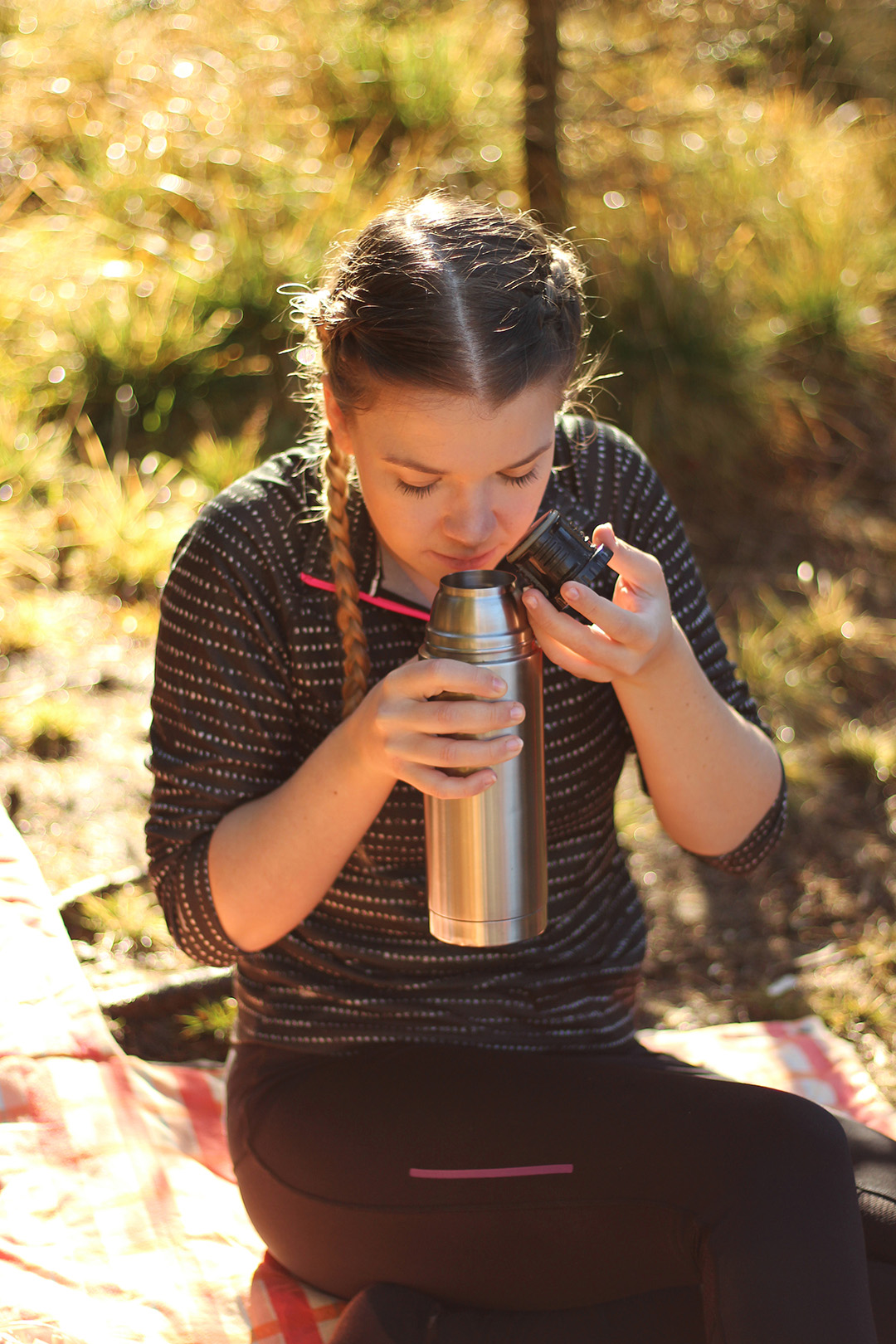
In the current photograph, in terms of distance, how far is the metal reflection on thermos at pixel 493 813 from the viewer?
1521mm

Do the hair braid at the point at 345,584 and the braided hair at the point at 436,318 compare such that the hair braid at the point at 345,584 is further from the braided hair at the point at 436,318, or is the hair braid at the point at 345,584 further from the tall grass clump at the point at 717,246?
the tall grass clump at the point at 717,246

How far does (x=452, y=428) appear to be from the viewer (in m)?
1.56

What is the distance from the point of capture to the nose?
1.59 meters

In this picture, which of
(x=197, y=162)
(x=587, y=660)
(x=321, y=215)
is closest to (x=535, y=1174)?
(x=587, y=660)

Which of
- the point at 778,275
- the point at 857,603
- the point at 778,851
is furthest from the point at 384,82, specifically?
the point at 778,851

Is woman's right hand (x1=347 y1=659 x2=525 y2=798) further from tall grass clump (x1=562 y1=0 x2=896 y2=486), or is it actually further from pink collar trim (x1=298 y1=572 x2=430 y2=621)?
tall grass clump (x1=562 y1=0 x2=896 y2=486)

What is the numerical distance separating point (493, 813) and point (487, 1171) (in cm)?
57

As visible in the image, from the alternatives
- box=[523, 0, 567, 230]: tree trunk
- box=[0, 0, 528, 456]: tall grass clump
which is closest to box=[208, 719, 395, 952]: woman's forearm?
box=[0, 0, 528, 456]: tall grass clump

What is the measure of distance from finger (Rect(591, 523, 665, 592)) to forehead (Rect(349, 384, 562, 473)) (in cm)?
17

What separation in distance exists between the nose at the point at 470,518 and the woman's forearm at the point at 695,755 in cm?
30

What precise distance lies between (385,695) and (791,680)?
Result: 3.47 m

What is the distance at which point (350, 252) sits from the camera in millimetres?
1767

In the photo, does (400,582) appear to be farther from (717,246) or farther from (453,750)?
(717,246)

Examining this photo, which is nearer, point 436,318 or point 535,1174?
point 436,318
